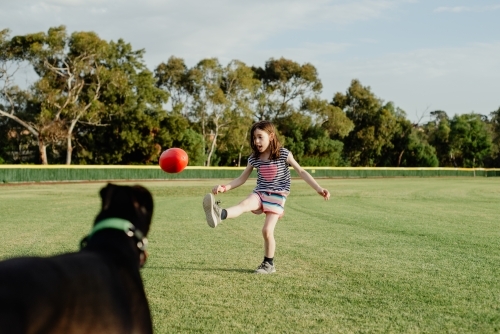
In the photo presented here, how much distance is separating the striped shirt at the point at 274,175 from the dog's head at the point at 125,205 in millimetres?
4378

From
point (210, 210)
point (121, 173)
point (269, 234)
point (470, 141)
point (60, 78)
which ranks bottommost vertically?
point (121, 173)

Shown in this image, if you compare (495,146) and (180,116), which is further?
(495,146)

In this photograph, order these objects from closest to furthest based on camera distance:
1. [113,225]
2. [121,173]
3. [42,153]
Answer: [113,225] < [121,173] < [42,153]

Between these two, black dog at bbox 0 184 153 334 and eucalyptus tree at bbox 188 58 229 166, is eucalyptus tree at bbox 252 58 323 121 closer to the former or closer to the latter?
eucalyptus tree at bbox 188 58 229 166

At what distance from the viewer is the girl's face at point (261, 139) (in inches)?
253

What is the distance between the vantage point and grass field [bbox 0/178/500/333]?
4.31 meters

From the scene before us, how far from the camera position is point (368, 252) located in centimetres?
791

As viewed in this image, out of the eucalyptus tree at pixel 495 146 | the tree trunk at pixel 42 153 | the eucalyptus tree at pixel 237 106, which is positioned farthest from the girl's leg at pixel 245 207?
the eucalyptus tree at pixel 495 146

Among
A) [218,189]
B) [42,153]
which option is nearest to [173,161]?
[218,189]

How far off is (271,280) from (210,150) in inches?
2083

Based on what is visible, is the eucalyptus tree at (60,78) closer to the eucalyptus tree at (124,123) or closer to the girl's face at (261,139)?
the eucalyptus tree at (124,123)

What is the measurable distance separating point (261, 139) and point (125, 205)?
436 cm

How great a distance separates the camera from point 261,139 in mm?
6441

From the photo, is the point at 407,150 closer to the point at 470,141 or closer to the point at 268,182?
the point at 470,141
